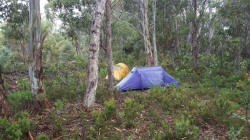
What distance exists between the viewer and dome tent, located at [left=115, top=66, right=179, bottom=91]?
301 inches

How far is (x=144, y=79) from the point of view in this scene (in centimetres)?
783

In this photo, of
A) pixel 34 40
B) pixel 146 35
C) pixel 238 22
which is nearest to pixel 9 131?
pixel 34 40

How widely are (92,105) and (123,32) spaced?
18.7 metres

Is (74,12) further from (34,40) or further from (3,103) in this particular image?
(3,103)

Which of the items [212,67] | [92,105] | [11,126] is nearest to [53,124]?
[11,126]

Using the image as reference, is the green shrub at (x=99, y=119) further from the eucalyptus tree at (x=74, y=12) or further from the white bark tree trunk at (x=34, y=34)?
the eucalyptus tree at (x=74, y=12)

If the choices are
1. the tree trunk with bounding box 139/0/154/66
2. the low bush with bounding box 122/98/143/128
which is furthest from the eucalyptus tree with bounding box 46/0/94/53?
the low bush with bounding box 122/98/143/128

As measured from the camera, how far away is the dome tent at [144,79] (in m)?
7.63

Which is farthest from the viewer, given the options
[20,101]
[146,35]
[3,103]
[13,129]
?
[146,35]

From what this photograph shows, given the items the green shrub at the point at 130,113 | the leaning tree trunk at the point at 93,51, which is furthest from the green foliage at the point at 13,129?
the green shrub at the point at 130,113

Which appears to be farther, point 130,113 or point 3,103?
point 130,113

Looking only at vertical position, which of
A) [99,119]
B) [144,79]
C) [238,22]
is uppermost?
[238,22]

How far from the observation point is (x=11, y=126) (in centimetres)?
319

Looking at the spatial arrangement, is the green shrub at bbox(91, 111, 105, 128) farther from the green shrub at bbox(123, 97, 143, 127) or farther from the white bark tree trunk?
the white bark tree trunk
